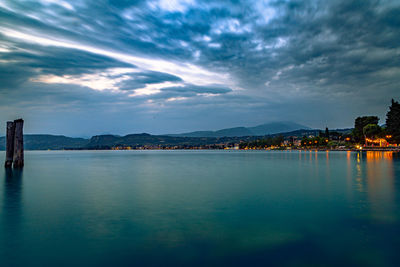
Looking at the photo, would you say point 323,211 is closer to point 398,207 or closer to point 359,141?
point 398,207

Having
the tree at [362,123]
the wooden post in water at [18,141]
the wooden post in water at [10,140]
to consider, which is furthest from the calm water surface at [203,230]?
the tree at [362,123]

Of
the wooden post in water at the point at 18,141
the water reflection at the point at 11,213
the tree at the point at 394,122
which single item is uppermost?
the tree at the point at 394,122

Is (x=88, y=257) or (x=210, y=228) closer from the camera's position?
(x=88, y=257)

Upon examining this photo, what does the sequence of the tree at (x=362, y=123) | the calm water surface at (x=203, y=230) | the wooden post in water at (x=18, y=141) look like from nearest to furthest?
the calm water surface at (x=203, y=230) → the wooden post in water at (x=18, y=141) → the tree at (x=362, y=123)

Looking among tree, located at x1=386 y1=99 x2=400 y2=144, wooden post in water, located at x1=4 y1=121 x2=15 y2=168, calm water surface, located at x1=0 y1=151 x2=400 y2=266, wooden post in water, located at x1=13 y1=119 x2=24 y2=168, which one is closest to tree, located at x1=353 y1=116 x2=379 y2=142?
tree, located at x1=386 y1=99 x2=400 y2=144

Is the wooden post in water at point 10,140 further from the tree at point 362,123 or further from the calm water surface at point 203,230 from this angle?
the tree at point 362,123

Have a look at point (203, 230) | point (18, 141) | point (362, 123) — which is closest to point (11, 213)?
point (203, 230)

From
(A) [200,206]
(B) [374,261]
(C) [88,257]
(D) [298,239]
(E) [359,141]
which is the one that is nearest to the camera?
(B) [374,261]

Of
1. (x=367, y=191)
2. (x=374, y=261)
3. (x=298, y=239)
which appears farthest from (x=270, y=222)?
(x=367, y=191)

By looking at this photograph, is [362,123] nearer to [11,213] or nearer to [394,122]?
[394,122]

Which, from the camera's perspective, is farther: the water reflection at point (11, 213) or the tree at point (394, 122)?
the tree at point (394, 122)

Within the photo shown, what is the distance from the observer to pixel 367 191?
869 inches

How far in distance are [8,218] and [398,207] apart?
2101cm

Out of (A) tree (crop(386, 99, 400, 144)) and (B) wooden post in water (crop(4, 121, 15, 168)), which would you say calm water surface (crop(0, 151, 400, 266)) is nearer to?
(B) wooden post in water (crop(4, 121, 15, 168))
